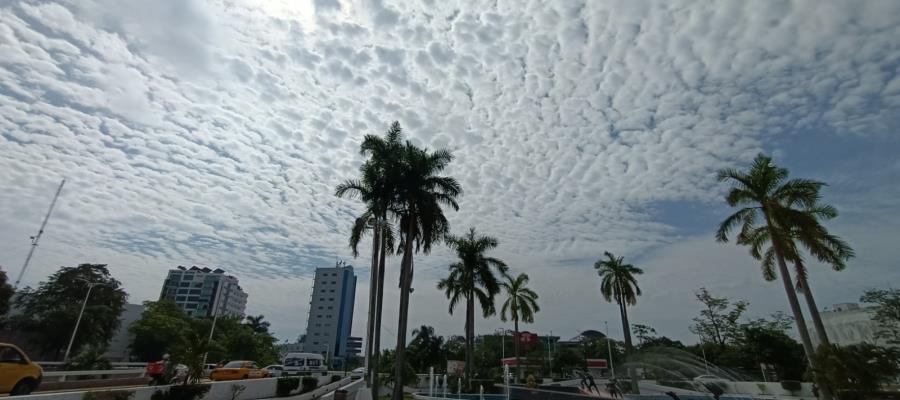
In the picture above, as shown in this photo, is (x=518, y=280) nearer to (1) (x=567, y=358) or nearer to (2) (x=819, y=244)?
(2) (x=819, y=244)

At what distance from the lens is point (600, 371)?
2616 inches

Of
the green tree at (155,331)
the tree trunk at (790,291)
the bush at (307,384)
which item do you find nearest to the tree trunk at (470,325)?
the bush at (307,384)

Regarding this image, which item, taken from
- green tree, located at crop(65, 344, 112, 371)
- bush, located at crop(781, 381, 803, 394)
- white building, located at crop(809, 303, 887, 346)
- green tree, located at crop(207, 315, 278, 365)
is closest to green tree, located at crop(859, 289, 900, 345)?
white building, located at crop(809, 303, 887, 346)

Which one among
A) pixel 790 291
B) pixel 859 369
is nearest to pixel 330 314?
pixel 790 291

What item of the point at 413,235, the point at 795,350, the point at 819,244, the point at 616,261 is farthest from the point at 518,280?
the point at 795,350

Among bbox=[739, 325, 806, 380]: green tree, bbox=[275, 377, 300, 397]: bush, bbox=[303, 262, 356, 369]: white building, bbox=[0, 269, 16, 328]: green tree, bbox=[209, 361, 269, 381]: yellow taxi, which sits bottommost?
bbox=[275, 377, 300, 397]: bush

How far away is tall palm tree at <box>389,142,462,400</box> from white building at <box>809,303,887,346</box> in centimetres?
3961

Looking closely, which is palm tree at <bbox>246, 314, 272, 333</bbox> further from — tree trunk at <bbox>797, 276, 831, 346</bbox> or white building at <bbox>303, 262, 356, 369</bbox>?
tree trunk at <bbox>797, 276, 831, 346</bbox>

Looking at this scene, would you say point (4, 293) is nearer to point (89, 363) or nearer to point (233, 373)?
point (89, 363)

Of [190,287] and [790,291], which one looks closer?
[790,291]

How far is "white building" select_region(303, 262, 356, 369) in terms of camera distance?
128 meters

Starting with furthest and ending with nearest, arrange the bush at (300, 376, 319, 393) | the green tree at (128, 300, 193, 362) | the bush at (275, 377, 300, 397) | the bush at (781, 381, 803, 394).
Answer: the green tree at (128, 300, 193, 362), the bush at (781, 381, 803, 394), the bush at (300, 376, 319, 393), the bush at (275, 377, 300, 397)

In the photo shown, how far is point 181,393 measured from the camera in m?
14.4

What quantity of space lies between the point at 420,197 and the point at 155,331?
5107 centimetres
